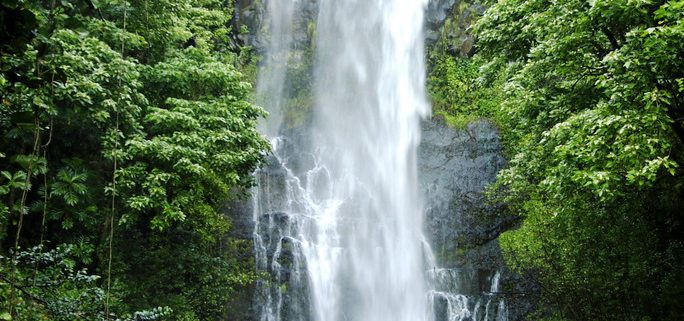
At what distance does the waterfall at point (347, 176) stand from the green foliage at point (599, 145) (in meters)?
4.77

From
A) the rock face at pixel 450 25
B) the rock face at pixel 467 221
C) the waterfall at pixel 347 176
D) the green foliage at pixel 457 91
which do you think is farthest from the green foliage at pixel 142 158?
the rock face at pixel 450 25

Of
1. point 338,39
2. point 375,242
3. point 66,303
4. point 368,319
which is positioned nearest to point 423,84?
point 338,39

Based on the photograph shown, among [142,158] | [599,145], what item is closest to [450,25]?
[142,158]

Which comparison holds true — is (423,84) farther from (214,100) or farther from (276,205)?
(214,100)

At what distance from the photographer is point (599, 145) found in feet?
20.1

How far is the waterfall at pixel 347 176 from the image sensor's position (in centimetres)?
1440

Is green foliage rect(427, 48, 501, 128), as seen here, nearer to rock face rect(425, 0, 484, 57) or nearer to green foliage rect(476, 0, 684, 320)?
rock face rect(425, 0, 484, 57)

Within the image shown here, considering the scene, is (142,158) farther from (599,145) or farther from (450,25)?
(450,25)

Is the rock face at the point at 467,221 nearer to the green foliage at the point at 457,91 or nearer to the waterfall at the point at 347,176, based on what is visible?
the waterfall at the point at 347,176

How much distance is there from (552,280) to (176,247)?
9023 mm

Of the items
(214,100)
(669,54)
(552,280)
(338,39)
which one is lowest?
(552,280)

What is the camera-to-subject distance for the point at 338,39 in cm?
2250

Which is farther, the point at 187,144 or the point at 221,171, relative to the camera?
the point at 221,171

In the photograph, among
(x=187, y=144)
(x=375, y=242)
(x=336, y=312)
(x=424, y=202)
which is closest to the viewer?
(x=187, y=144)
